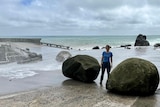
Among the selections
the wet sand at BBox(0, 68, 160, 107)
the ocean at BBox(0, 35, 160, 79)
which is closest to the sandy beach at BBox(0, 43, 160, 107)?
the wet sand at BBox(0, 68, 160, 107)

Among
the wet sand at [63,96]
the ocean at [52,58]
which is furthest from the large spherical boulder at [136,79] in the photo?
the ocean at [52,58]

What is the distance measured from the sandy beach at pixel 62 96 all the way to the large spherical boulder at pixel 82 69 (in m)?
0.36

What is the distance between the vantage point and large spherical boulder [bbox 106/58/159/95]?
33.9 feet

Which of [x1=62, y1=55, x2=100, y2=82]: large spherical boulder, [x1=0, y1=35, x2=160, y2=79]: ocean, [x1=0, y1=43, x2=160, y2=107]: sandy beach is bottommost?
[x1=0, y1=35, x2=160, y2=79]: ocean

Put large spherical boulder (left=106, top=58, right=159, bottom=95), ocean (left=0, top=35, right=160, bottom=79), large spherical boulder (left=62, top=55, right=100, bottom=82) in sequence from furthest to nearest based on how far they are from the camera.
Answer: ocean (left=0, top=35, right=160, bottom=79), large spherical boulder (left=62, top=55, right=100, bottom=82), large spherical boulder (left=106, top=58, right=159, bottom=95)

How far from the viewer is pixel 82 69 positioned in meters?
13.3

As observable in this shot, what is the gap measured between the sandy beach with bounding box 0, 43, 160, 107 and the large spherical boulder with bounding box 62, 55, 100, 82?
36 centimetres

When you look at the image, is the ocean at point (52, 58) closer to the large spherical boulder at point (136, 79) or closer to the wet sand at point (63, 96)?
the wet sand at point (63, 96)

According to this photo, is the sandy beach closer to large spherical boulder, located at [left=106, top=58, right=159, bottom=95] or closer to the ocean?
large spherical boulder, located at [left=106, top=58, right=159, bottom=95]

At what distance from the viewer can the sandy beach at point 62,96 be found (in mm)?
9270

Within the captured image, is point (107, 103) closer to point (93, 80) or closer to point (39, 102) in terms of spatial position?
point (39, 102)

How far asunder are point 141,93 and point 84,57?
4434 millimetres

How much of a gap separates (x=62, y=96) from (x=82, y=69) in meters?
3.18

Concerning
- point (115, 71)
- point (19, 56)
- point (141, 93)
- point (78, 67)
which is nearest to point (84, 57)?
point (78, 67)
